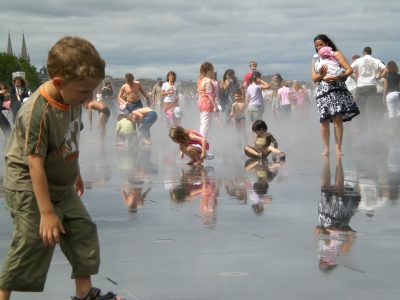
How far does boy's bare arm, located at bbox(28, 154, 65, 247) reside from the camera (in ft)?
11.7

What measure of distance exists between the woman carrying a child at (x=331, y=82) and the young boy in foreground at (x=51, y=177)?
8.78 meters

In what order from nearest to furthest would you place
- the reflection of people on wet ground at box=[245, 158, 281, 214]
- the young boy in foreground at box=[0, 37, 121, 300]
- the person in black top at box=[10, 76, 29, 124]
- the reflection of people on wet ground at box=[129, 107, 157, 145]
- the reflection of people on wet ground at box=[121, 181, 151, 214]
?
the young boy in foreground at box=[0, 37, 121, 300] → the reflection of people on wet ground at box=[121, 181, 151, 214] → the reflection of people on wet ground at box=[245, 158, 281, 214] → the reflection of people on wet ground at box=[129, 107, 157, 145] → the person in black top at box=[10, 76, 29, 124]

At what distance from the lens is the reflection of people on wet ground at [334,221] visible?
15.7 feet

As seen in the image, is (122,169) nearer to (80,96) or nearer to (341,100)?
(341,100)

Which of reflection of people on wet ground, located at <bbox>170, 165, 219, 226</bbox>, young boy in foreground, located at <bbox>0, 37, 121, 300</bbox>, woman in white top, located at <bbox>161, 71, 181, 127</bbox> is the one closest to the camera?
young boy in foreground, located at <bbox>0, 37, 121, 300</bbox>

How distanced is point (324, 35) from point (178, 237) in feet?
25.3

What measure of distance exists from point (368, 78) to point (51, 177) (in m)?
16.3

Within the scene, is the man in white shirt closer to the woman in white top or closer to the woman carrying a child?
the woman in white top

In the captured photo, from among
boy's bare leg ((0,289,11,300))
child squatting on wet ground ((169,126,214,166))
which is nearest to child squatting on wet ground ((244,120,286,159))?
child squatting on wet ground ((169,126,214,166))

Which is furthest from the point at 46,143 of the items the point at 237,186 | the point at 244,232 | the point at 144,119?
the point at 144,119

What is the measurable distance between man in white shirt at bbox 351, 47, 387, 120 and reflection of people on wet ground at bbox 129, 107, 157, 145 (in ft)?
16.8

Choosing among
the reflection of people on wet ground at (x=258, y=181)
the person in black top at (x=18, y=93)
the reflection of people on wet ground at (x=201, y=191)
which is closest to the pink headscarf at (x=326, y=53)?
the reflection of people on wet ground at (x=258, y=181)

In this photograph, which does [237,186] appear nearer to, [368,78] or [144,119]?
[144,119]

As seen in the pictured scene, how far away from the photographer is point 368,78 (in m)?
19.1
